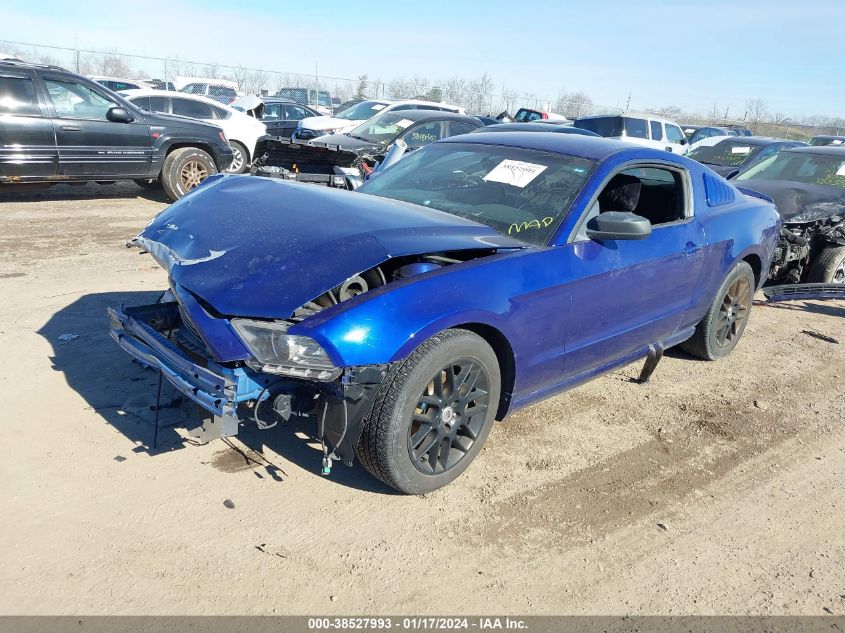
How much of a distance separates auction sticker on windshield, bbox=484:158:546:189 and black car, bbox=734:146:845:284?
411 cm

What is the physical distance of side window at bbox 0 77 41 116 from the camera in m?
8.55

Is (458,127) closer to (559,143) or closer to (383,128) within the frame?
(383,128)

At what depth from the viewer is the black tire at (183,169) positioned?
398 inches

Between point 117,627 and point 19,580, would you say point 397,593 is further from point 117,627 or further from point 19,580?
point 19,580

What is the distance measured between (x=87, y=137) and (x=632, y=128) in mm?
13195

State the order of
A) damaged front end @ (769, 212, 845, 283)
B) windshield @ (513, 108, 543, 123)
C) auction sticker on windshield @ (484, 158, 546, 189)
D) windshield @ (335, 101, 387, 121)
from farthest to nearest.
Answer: windshield @ (513, 108, 543, 123) < windshield @ (335, 101, 387, 121) < damaged front end @ (769, 212, 845, 283) < auction sticker on windshield @ (484, 158, 546, 189)

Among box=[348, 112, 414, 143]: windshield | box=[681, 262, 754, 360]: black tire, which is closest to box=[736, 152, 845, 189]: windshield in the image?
box=[681, 262, 754, 360]: black tire

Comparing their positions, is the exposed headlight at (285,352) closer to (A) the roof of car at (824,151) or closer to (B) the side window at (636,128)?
(A) the roof of car at (824,151)

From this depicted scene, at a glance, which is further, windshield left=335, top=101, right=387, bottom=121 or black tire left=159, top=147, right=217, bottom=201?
windshield left=335, top=101, right=387, bottom=121

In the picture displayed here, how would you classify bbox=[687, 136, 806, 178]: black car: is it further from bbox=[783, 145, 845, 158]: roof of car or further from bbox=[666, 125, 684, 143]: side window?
bbox=[783, 145, 845, 158]: roof of car

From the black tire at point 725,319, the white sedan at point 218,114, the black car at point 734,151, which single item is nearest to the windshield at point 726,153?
the black car at point 734,151

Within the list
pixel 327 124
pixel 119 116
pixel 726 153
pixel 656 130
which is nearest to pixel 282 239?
pixel 119 116

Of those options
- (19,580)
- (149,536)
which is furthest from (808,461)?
(19,580)

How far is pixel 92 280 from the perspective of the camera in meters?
6.16
